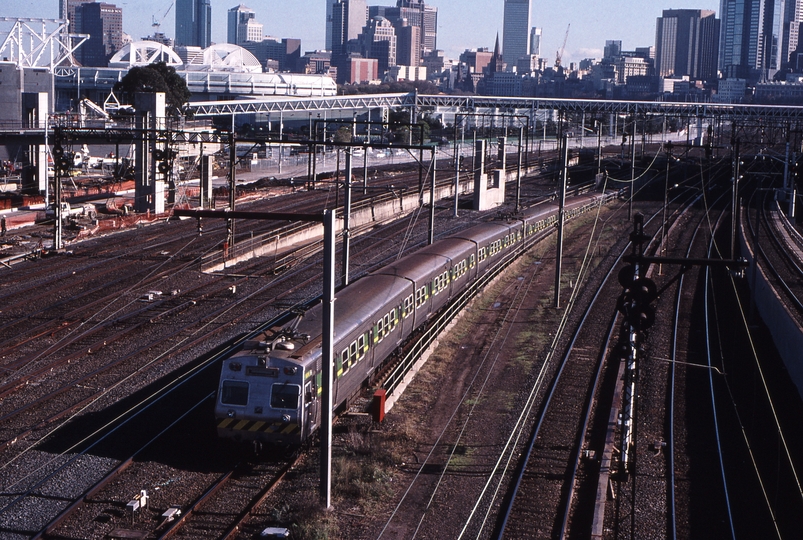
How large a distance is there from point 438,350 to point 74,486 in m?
9.11

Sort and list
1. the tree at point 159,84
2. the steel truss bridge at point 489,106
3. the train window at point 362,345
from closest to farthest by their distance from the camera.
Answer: the train window at point 362,345
the tree at point 159,84
the steel truss bridge at point 489,106

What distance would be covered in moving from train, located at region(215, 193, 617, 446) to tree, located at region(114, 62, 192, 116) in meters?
51.3

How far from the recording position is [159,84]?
67.2m

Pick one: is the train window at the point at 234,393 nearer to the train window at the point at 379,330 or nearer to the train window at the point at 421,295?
the train window at the point at 379,330

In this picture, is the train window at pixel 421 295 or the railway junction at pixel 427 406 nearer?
the railway junction at pixel 427 406

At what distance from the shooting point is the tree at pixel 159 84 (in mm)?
67250

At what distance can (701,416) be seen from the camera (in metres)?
15.5

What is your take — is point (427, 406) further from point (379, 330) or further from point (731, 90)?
point (731, 90)

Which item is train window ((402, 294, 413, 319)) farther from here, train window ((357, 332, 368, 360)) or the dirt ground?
train window ((357, 332, 368, 360))

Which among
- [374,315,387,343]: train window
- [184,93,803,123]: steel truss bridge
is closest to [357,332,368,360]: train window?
[374,315,387,343]: train window

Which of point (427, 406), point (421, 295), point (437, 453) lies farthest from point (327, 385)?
point (421, 295)

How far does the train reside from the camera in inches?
481

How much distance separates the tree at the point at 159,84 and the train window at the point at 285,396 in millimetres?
56951

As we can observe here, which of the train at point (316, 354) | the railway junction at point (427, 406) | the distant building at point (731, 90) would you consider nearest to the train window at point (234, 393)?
the train at point (316, 354)
